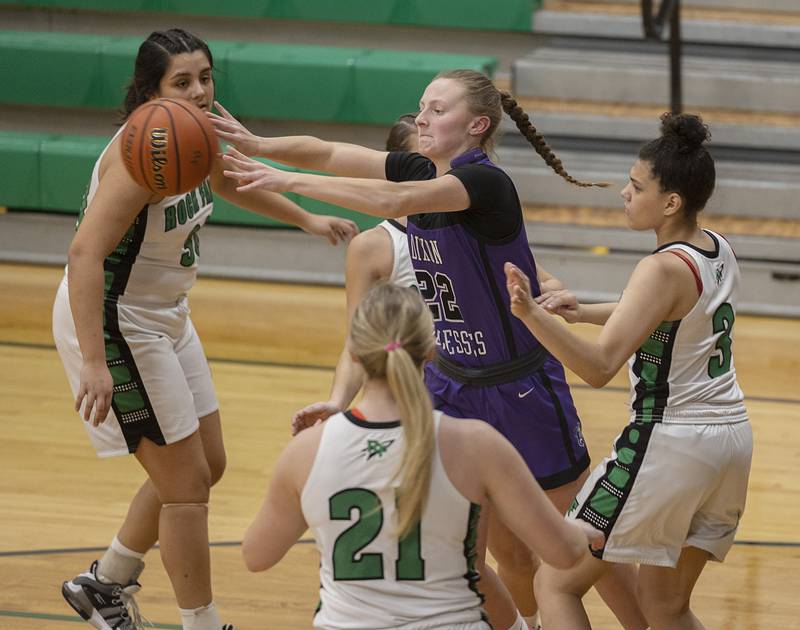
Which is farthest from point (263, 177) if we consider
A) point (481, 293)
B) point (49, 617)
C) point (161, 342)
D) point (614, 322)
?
point (49, 617)

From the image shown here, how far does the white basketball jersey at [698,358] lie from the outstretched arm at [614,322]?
0.24 feet

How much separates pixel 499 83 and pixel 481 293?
602 cm

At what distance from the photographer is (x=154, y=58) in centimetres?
346

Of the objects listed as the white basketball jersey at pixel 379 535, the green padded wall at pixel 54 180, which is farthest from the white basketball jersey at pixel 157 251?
the green padded wall at pixel 54 180

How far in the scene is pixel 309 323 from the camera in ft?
24.4

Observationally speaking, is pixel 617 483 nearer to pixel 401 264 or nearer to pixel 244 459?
pixel 401 264

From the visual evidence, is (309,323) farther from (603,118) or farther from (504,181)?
(504,181)

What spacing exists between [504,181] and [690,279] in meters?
0.55

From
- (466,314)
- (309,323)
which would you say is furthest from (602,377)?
(309,323)

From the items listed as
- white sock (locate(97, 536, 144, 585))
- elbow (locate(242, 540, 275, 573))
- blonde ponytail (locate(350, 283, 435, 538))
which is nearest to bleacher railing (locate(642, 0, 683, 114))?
white sock (locate(97, 536, 144, 585))

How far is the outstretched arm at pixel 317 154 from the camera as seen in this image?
135 inches

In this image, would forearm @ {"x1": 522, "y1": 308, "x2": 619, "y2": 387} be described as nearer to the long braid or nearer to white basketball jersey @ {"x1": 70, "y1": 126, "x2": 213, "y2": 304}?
the long braid

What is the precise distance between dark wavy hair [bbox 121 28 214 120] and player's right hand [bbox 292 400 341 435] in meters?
1.10

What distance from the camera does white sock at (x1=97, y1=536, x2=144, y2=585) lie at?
12.2 ft
